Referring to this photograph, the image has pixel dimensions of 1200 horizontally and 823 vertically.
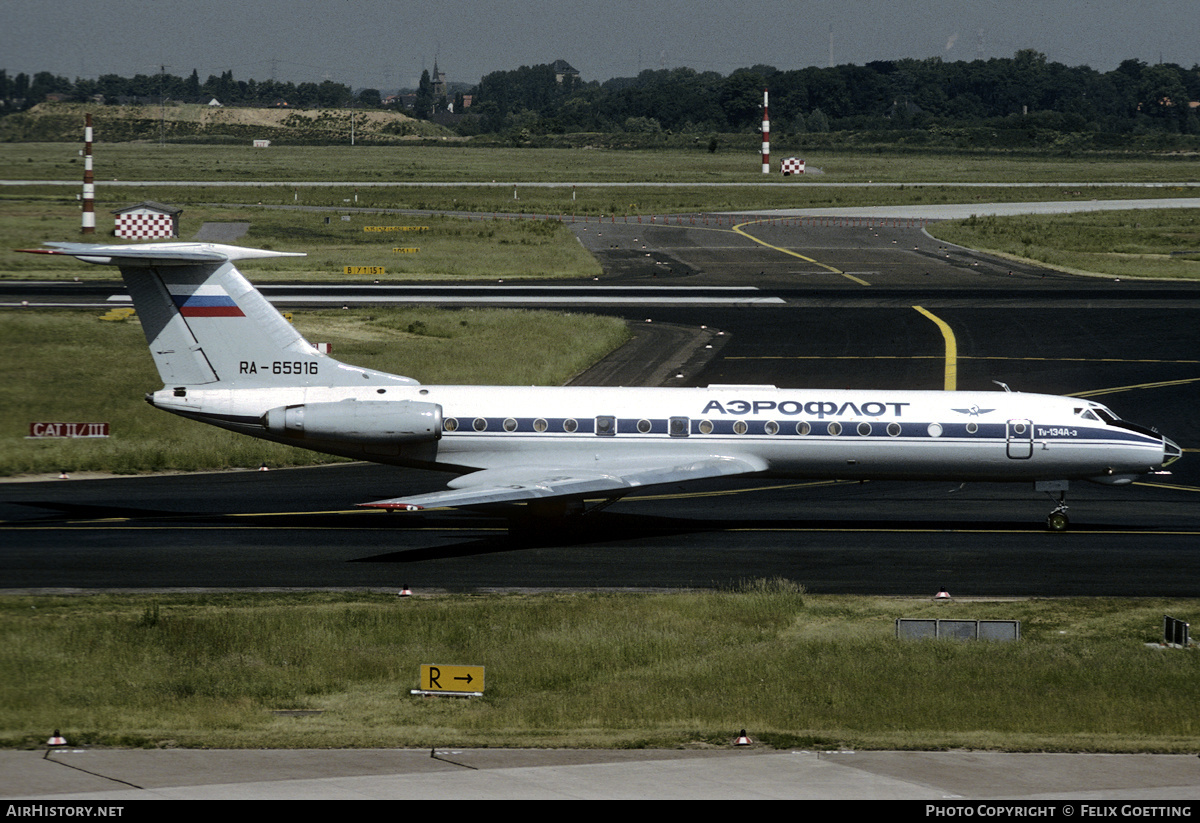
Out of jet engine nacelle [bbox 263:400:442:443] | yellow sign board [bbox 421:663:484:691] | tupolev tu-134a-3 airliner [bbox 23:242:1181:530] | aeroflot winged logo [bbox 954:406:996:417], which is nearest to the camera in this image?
yellow sign board [bbox 421:663:484:691]

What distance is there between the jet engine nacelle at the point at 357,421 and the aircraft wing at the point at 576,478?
1.41 meters

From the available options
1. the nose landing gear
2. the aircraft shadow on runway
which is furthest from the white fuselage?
the aircraft shadow on runway

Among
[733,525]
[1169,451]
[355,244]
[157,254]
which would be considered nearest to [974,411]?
[1169,451]

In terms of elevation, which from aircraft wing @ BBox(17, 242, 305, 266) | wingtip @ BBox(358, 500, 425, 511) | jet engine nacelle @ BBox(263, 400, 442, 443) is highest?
aircraft wing @ BBox(17, 242, 305, 266)

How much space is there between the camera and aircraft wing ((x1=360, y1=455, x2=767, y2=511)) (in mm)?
→ 26969

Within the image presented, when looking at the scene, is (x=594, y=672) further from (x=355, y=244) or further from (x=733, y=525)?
(x=355, y=244)

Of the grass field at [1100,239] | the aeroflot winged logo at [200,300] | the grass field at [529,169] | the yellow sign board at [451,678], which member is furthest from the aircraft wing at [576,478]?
the grass field at [529,169]

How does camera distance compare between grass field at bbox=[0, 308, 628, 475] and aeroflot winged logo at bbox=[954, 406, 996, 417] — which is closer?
aeroflot winged logo at bbox=[954, 406, 996, 417]

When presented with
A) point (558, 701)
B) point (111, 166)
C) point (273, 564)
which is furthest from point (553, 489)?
point (111, 166)

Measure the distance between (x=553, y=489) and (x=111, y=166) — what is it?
151272mm

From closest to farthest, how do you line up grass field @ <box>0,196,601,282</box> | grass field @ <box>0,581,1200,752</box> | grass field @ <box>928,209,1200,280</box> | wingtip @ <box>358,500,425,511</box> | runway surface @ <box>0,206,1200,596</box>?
grass field @ <box>0,581,1200,752</box>, wingtip @ <box>358,500,425,511</box>, runway surface @ <box>0,206,1200,596</box>, grass field @ <box>0,196,601,282</box>, grass field @ <box>928,209,1200,280</box>

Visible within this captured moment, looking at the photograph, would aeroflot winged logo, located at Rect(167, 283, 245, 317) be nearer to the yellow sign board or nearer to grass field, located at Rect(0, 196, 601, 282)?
the yellow sign board

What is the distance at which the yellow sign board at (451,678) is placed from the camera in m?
19.1

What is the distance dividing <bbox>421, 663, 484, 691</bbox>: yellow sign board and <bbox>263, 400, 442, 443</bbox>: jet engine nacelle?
999cm
